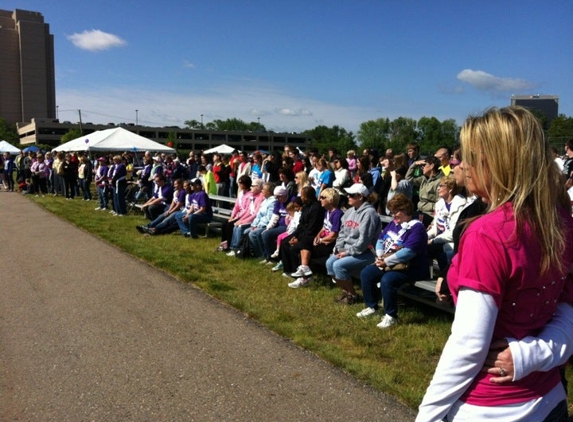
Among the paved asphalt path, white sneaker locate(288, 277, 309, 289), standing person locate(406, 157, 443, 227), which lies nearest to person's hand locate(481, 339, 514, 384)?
the paved asphalt path

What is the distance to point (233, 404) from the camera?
12.5 ft

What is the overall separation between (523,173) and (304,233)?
6446 mm

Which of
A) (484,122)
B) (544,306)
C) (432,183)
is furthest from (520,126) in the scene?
(432,183)

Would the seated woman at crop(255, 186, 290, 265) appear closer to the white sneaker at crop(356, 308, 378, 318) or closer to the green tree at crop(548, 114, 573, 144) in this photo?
the white sneaker at crop(356, 308, 378, 318)

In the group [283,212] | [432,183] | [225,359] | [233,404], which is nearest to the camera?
[233,404]

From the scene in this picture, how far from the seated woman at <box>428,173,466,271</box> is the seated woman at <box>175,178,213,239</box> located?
20.2 feet

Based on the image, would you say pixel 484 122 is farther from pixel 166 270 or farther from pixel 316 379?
pixel 166 270

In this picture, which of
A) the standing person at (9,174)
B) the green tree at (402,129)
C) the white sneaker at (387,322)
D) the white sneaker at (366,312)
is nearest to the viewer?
the white sneaker at (387,322)

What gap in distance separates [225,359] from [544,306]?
3.49m

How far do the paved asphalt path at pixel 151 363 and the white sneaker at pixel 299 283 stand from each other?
52.0 inches

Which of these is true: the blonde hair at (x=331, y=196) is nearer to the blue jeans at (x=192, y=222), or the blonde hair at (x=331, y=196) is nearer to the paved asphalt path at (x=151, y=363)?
the paved asphalt path at (x=151, y=363)

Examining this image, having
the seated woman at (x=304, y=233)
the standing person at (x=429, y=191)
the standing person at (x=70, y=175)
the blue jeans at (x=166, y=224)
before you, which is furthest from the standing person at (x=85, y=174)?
the standing person at (x=429, y=191)

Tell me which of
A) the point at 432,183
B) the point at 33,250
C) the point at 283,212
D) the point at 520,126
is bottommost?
the point at 33,250

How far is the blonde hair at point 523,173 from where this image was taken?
1509 millimetres
